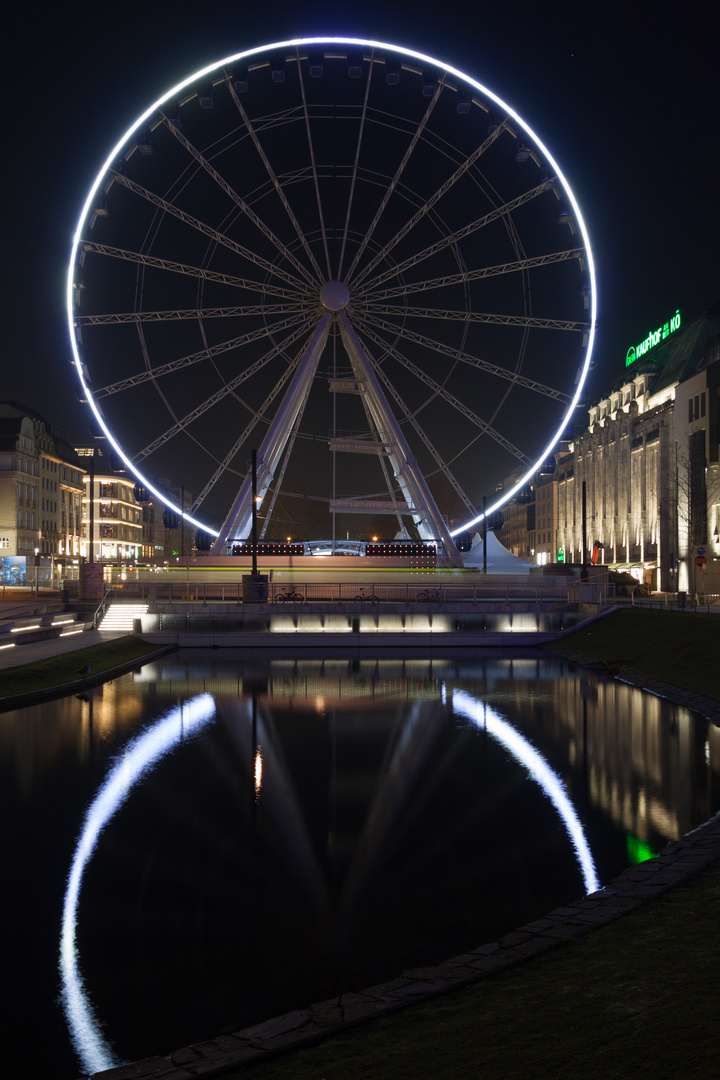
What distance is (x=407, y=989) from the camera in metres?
5.89

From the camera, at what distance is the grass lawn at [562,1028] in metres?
4.49

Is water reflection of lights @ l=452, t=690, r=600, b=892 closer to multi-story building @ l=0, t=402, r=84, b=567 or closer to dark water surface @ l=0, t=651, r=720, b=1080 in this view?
dark water surface @ l=0, t=651, r=720, b=1080

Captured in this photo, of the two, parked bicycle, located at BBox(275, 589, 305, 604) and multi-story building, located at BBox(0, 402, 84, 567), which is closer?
parked bicycle, located at BBox(275, 589, 305, 604)

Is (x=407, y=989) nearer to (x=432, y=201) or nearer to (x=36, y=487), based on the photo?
(x=432, y=201)

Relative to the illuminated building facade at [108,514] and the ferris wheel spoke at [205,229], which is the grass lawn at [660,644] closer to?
the ferris wheel spoke at [205,229]

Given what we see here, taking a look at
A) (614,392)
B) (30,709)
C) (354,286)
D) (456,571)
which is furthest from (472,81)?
(614,392)

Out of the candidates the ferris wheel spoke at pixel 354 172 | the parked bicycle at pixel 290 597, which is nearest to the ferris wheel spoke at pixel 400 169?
the ferris wheel spoke at pixel 354 172

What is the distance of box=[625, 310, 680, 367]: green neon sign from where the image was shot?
8131cm

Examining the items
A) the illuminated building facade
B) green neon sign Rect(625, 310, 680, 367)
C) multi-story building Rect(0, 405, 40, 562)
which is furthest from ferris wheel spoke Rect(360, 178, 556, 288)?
the illuminated building facade

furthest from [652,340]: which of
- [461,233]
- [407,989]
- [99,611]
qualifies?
[407,989]

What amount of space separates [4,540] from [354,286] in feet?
216

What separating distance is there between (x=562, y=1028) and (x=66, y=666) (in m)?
21.7

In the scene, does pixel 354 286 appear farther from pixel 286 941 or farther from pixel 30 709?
pixel 286 941

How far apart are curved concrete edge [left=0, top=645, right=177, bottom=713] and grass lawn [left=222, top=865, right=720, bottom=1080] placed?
631 inches
